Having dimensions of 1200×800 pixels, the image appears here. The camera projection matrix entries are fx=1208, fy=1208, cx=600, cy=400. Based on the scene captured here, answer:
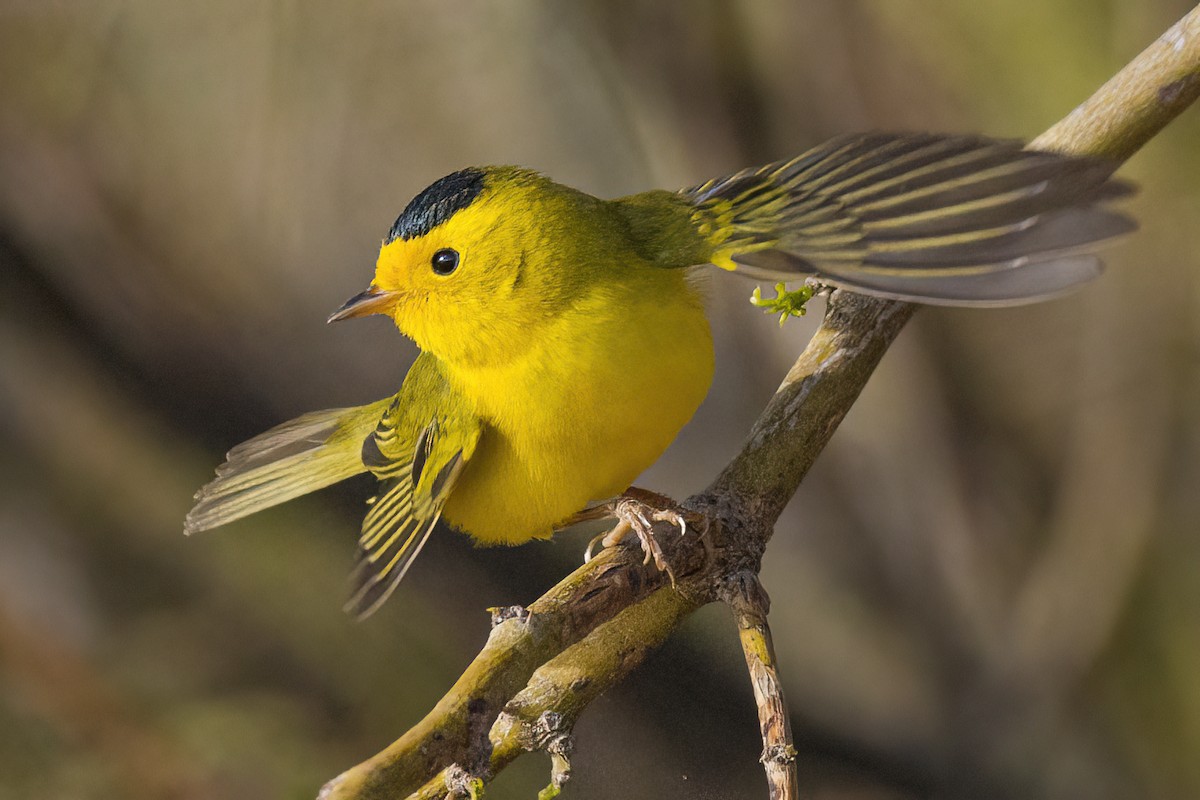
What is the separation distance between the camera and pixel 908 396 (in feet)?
9.83

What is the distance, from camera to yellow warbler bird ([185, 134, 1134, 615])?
1287 mm

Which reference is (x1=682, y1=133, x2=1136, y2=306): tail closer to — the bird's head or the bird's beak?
the bird's head

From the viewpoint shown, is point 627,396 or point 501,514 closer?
point 627,396

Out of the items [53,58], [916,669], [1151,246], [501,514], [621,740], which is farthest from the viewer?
[916,669]

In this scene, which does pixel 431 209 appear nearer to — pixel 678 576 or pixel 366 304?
pixel 366 304

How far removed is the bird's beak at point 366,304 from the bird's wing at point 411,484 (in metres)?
0.13

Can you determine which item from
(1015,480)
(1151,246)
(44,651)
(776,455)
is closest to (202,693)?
(44,651)

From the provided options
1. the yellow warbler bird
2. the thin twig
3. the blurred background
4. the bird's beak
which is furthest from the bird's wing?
the blurred background

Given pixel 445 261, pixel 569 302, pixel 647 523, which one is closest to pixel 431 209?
pixel 445 261

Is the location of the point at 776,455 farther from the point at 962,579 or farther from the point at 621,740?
the point at 962,579

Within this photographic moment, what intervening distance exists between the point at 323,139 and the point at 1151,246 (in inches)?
76.4

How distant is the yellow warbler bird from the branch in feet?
0.36

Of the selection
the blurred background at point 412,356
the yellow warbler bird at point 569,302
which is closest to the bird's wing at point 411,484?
the yellow warbler bird at point 569,302

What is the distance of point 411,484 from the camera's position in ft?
4.83
